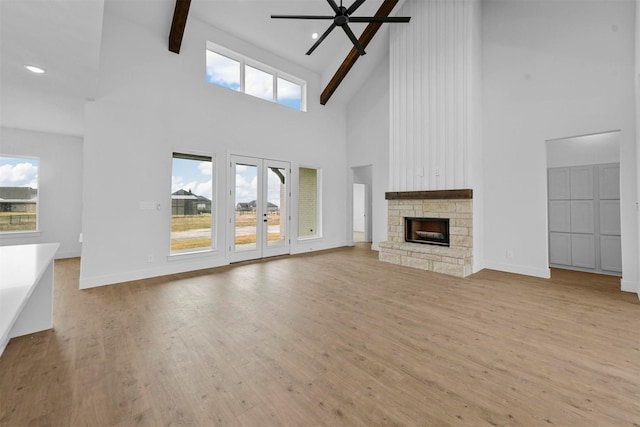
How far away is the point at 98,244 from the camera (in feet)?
13.9

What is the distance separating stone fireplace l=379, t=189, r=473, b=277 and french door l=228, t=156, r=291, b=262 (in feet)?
8.15

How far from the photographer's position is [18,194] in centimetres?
597

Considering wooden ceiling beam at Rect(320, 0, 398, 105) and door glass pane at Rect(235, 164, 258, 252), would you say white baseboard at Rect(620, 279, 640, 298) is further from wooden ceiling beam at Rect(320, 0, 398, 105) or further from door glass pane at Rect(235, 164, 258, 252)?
wooden ceiling beam at Rect(320, 0, 398, 105)

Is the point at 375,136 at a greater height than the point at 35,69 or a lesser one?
greater

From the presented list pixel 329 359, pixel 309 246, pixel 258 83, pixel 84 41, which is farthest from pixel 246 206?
pixel 329 359

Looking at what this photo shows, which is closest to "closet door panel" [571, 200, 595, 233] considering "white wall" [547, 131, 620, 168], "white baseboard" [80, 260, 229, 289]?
"white wall" [547, 131, 620, 168]

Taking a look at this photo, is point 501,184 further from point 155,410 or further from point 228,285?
point 155,410

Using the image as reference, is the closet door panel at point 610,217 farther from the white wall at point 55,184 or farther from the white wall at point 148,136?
the white wall at point 55,184

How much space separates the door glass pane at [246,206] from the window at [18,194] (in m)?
4.66

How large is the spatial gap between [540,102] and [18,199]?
34.8 feet

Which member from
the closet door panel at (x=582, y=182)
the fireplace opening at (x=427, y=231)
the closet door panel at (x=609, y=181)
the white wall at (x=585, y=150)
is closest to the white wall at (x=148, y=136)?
the fireplace opening at (x=427, y=231)

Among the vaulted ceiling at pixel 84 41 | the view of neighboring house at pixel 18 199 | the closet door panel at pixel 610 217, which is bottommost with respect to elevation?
the closet door panel at pixel 610 217

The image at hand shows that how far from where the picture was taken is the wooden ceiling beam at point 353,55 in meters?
5.87

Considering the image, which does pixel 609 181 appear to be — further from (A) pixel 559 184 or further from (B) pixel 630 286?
(B) pixel 630 286
